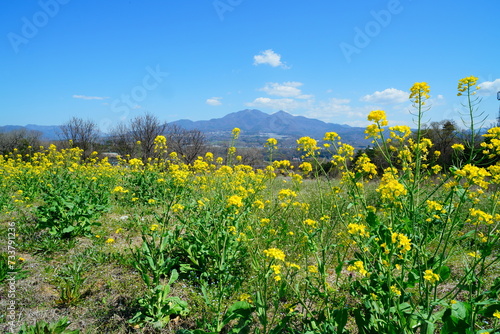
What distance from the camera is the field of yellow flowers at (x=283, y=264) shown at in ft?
5.98

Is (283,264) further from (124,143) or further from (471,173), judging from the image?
(124,143)

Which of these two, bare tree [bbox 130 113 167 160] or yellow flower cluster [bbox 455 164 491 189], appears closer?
yellow flower cluster [bbox 455 164 491 189]

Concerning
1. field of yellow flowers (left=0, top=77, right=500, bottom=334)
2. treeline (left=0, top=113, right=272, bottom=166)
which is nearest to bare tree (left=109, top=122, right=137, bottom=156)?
treeline (left=0, top=113, right=272, bottom=166)

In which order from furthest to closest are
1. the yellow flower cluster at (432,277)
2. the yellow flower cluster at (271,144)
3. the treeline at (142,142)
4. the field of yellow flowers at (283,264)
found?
the treeline at (142,142) < the yellow flower cluster at (271,144) < the field of yellow flowers at (283,264) < the yellow flower cluster at (432,277)

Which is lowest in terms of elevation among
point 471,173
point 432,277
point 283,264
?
point 283,264

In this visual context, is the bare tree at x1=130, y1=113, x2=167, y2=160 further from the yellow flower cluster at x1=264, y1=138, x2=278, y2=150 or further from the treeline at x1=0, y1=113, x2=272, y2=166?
the yellow flower cluster at x1=264, y1=138, x2=278, y2=150

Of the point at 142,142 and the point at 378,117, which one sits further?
the point at 142,142

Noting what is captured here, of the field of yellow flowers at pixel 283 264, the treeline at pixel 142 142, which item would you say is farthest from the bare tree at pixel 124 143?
the field of yellow flowers at pixel 283 264

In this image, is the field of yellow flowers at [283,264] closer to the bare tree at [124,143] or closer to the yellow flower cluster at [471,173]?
the yellow flower cluster at [471,173]

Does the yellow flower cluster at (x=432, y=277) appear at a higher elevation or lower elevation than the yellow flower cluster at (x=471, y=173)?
lower

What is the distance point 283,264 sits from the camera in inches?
140

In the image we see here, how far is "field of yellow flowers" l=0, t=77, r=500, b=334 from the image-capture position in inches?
71.7

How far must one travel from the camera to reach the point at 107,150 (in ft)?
104

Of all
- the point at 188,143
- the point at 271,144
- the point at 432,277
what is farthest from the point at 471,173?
the point at 188,143
